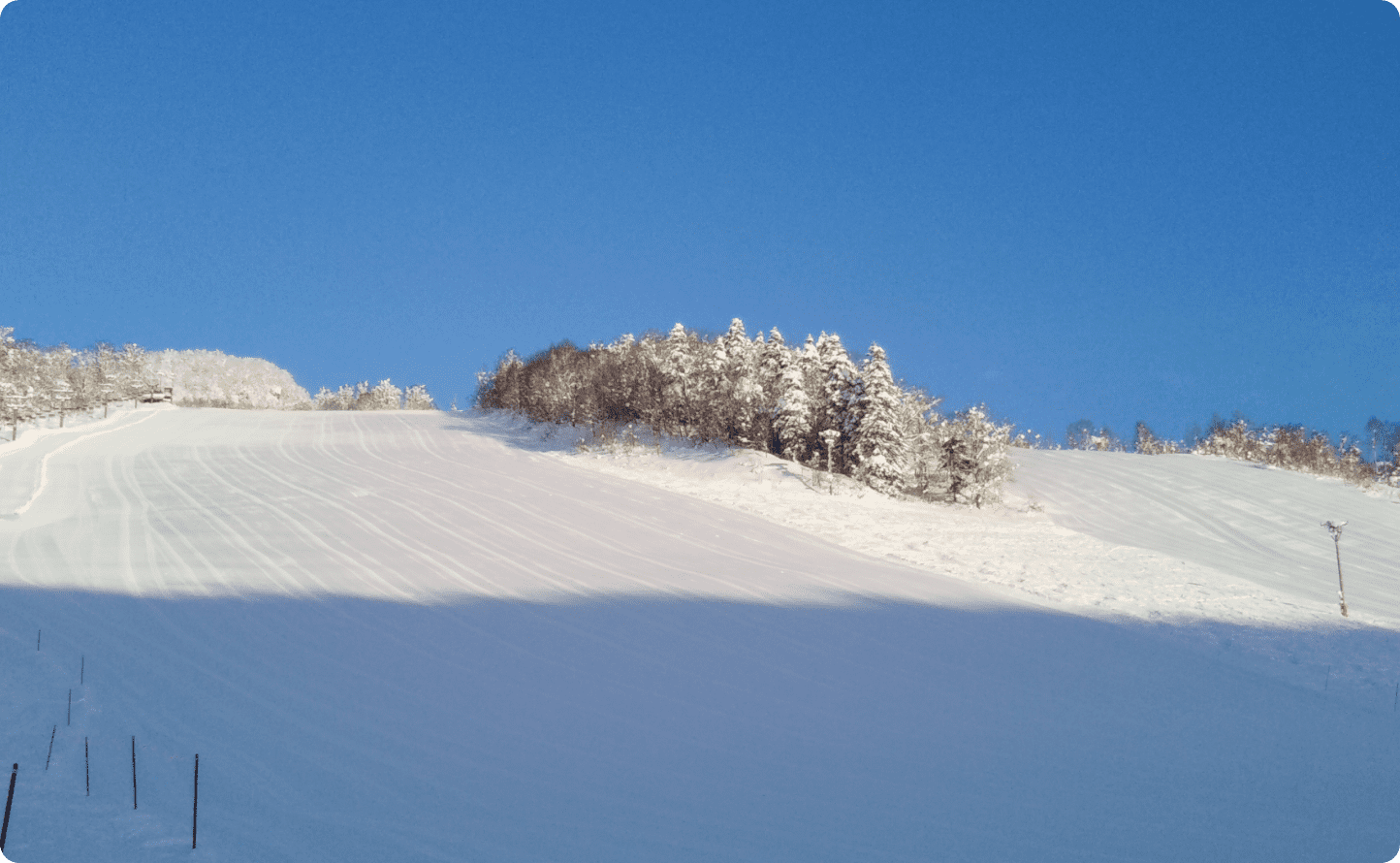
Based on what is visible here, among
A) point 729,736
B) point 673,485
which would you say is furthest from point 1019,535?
point 729,736

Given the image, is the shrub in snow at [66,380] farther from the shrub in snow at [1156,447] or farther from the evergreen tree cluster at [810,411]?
the shrub in snow at [1156,447]

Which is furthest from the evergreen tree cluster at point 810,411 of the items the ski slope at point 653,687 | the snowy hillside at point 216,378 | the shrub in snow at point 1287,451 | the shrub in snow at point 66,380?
the snowy hillside at point 216,378

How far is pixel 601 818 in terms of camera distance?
22.3ft

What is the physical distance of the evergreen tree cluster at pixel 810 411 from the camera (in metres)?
29.2

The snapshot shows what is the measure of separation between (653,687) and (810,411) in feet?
72.2

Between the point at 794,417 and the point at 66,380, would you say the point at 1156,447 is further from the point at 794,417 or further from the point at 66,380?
the point at 66,380

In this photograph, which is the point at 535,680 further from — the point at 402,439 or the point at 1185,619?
the point at 402,439

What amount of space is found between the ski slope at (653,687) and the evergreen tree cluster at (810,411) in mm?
6872

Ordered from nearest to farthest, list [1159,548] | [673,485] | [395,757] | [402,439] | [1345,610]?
[395,757] → [1345,610] → [1159,548] → [673,485] → [402,439]

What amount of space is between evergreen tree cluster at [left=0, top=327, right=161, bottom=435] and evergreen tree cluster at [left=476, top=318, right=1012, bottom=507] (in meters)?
24.6

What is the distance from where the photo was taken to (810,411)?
31.0m

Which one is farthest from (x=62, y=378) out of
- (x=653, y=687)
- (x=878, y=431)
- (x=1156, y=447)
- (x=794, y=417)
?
(x=1156, y=447)

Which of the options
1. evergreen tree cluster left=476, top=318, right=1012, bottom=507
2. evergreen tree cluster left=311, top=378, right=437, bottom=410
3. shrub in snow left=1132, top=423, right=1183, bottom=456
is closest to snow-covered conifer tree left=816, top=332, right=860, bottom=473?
evergreen tree cluster left=476, top=318, right=1012, bottom=507

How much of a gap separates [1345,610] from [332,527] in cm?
2383
